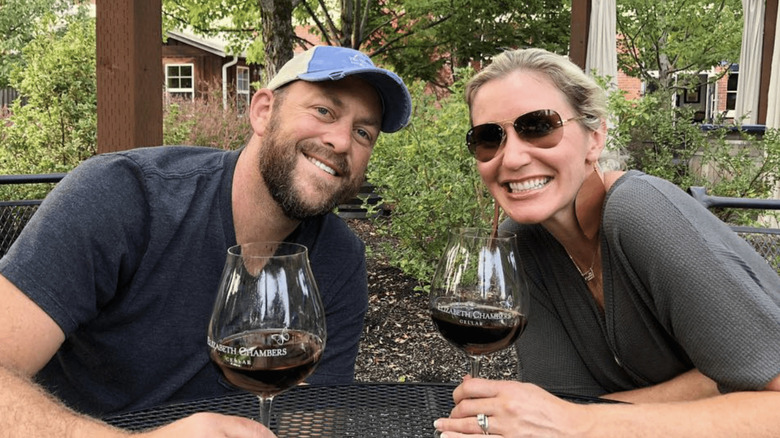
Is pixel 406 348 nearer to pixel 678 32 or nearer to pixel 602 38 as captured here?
pixel 602 38

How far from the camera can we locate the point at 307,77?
6.98 feet

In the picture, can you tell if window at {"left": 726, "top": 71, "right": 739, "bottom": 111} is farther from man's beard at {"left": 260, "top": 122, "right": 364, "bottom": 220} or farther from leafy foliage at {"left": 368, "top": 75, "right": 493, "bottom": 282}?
man's beard at {"left": 260, "top": 122, "right": 364, "bottom": 220}

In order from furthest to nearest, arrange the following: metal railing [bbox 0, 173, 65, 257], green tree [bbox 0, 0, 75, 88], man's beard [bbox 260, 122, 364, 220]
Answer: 1. green tree [bbox 0, 0, 75, 88]
2. metal railing [bbox 0, 173, 65, 257]
3. man's beard [bbox 260, 122, 364, 220]

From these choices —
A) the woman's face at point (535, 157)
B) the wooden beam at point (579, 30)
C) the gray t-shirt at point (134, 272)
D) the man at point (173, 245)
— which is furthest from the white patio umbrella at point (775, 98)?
the gray t-shirt at point (134, 272)

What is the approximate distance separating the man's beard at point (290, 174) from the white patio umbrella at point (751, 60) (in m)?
10.6

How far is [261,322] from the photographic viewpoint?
50.0 inches

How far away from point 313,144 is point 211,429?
1.13m

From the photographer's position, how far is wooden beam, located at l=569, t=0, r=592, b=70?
7.96 meters

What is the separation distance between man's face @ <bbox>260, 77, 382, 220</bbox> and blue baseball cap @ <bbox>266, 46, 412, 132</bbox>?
1.5 inches

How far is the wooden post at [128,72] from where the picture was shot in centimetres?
348

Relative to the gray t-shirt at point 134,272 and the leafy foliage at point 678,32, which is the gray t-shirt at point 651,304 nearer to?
the gray t-shirt at point 134,272

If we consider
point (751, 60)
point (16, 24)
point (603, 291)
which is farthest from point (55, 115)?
point (16, 24)

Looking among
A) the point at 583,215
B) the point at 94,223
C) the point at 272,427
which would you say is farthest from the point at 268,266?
the point at 583,215

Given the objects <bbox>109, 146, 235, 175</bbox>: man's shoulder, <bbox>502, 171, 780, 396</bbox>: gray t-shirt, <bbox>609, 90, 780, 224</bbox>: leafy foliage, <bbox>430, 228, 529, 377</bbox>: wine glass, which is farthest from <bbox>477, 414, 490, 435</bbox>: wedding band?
<bbox>609, 90, 780, 224</bbox>: leafy foliage
